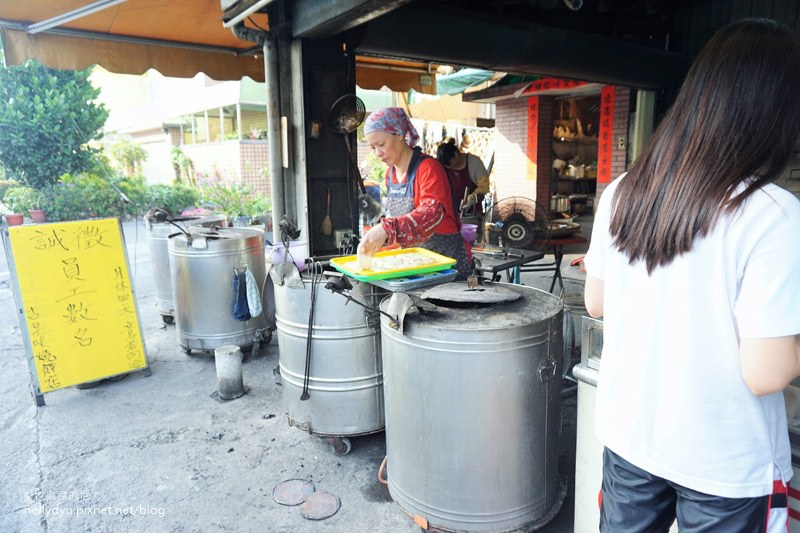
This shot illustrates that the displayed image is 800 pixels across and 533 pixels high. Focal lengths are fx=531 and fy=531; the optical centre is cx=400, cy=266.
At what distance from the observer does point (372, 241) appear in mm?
2662

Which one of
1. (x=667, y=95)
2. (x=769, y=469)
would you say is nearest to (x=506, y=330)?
(x=769, y=469)

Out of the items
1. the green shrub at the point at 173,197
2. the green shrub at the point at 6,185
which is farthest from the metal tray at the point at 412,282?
the green shrub at the point at 6,185

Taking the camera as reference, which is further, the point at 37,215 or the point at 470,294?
the point at 37,215

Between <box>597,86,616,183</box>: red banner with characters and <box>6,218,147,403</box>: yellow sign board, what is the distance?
7652mm

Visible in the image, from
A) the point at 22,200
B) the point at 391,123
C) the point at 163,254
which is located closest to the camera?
the point at 391,123

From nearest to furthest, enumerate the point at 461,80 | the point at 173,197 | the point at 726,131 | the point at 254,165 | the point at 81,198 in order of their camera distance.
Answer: the point at 726,131 → the point at 461,80 → the point at 81,198 → the point at 173,197 → the point at 254,165

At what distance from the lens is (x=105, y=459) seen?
11.2ft

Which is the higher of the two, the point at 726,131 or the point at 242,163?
the point at 242,163

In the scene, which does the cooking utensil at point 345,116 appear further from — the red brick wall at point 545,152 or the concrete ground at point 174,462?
the red brick wall at point 545,152

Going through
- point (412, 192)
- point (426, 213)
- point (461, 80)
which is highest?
point (461, 80)

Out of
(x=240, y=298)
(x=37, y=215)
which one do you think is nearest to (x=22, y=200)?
(x=37, y=215)

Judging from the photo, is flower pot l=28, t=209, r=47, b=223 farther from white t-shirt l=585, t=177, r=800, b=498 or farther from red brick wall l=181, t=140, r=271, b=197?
white t-shirt l=585, t=177, r=800, b=498

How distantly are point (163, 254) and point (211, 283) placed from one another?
1416 mm

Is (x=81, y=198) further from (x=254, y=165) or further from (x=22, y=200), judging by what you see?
(x=254, y=165)
